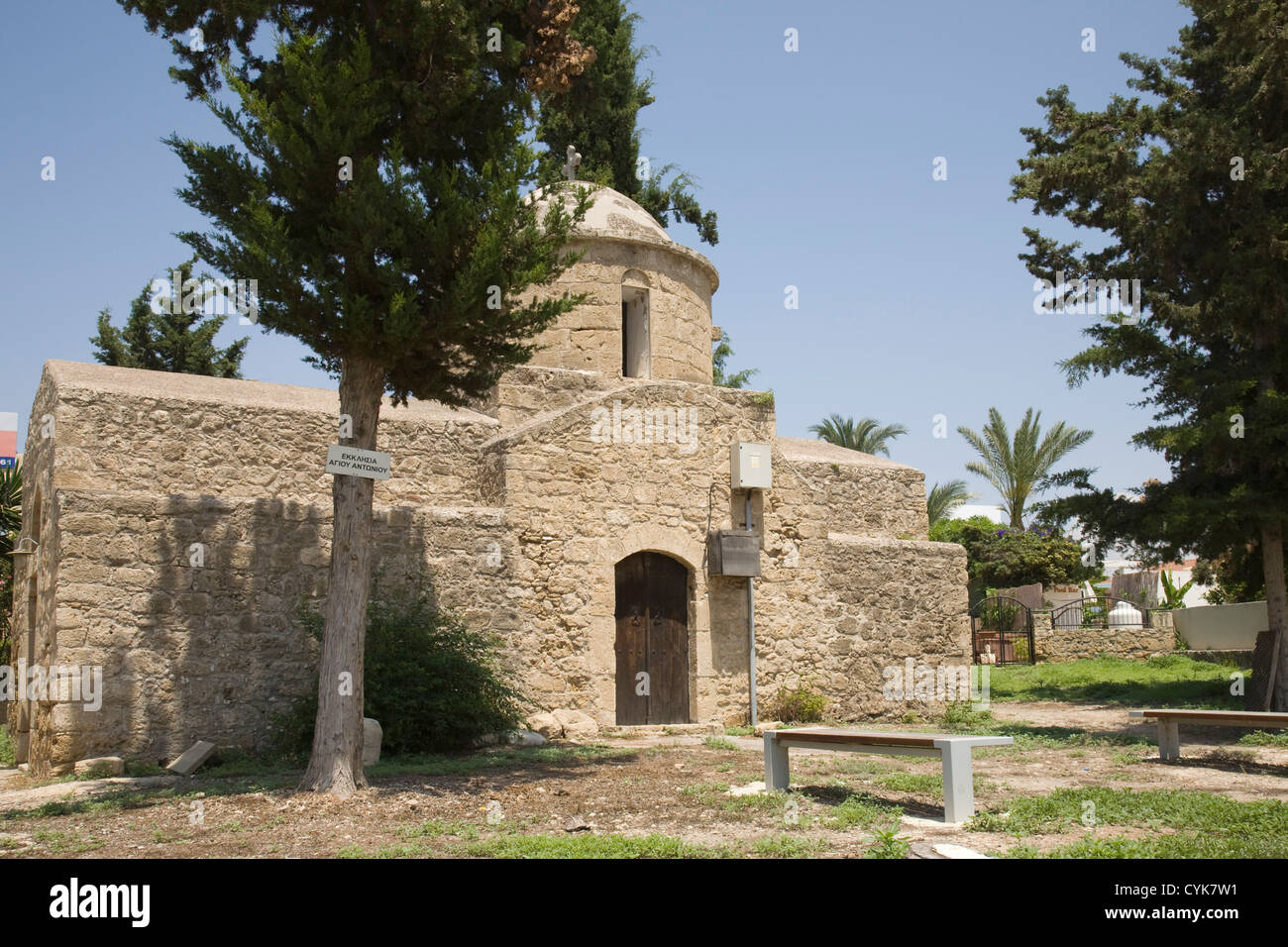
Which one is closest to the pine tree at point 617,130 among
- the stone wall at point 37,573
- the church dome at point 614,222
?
the church dome at point 614,222

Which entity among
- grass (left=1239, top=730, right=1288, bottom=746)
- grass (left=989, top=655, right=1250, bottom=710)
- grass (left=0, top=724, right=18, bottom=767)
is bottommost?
grass (left=989, top=655, right=1250, bottom=710)

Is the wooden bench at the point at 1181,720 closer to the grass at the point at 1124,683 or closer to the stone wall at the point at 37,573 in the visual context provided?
the grass at the point at 1124,683

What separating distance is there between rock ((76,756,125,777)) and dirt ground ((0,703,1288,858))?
1.10 feet

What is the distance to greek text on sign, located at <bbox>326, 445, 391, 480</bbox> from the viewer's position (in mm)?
7262

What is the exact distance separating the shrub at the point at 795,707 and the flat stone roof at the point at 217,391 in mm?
4710

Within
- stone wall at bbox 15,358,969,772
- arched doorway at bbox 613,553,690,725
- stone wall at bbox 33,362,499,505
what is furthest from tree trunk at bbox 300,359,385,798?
arched doorway at bbox 613,553,690,725

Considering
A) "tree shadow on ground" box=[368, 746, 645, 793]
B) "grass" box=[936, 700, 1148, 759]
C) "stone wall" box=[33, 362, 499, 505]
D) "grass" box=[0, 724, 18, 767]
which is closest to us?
"tree shadow on ground" box=[368, 746, 645, 793]

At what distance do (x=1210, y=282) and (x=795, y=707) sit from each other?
25.2ft

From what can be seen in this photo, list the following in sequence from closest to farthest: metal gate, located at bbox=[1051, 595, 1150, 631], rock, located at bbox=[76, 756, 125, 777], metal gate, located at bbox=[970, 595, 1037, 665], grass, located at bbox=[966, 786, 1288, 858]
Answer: grass, located at bbox=[966, 786, 1288, 858] < rock, located at bbox=[76, 756, 125, 777] < metal gate, located at bbox=[970, 595, 1037, 665] < metal gate, located at bbox=[1051, 595, 1150, 631]

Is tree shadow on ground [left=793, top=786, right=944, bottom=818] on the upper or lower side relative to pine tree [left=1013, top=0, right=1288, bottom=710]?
lower

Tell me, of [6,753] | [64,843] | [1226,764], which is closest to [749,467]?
[1226,764]

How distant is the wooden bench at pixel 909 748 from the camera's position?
6.09 m

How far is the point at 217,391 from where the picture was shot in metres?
11.1

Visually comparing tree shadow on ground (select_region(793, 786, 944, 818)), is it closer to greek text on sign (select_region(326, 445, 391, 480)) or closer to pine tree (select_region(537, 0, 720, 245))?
greek text on sign (select_region(326, 445, 391, 480))
